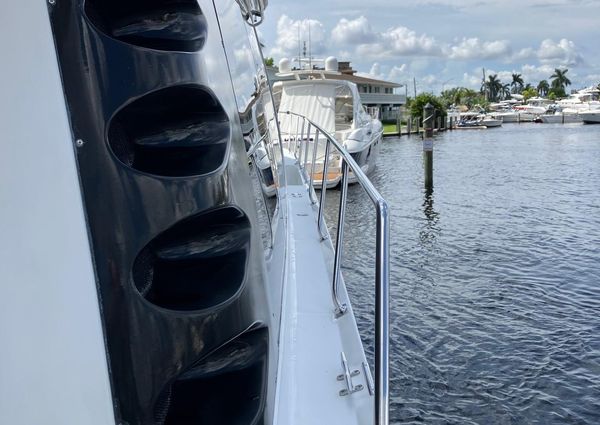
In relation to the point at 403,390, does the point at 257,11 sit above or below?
above

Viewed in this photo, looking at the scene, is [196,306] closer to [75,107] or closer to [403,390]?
[75,107]

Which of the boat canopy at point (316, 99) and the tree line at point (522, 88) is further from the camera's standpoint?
the tree line at point (522, 88)

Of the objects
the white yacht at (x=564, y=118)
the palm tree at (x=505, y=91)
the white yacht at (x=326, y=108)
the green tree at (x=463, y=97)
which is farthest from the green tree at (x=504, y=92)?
the white yacht at (x=326, y=108)

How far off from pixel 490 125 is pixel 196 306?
61.1 meters

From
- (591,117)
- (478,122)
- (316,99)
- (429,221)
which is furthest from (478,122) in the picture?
(429,221)

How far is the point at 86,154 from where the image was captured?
86 cm

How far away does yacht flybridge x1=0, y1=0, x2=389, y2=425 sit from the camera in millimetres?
827

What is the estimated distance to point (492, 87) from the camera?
403 feet

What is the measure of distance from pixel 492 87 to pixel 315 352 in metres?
131

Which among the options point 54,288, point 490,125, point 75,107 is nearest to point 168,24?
point 75,107

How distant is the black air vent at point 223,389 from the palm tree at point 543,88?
13770cm

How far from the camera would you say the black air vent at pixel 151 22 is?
34.6 inches

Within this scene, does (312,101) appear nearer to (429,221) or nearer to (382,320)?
(429,221)

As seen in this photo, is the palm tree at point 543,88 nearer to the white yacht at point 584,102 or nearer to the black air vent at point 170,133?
the white yacht at point 584,102
